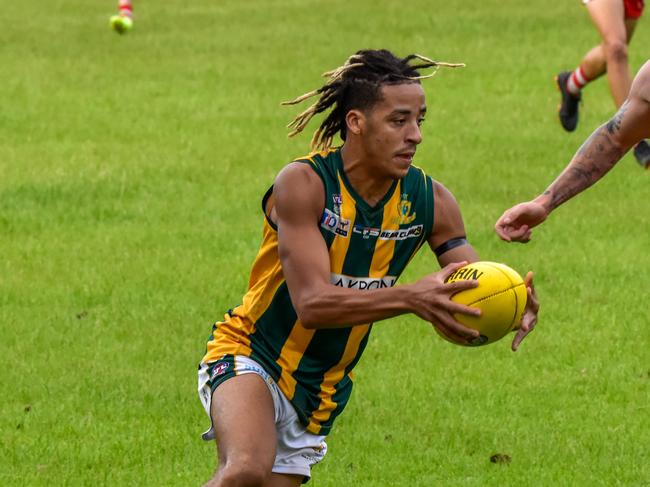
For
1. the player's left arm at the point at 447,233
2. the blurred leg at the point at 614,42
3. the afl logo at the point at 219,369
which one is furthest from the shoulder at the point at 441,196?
the blurred leg at the point at 614,42

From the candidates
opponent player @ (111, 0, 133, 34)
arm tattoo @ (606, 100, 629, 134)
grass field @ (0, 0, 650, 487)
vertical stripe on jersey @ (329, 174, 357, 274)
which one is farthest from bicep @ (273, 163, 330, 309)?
A: opponent player @ (111, 0, 133, 34)

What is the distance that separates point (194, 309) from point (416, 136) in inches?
215

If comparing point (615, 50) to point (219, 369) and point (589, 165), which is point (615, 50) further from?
point (219, 369)

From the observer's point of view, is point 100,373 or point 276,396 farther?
point 100,373

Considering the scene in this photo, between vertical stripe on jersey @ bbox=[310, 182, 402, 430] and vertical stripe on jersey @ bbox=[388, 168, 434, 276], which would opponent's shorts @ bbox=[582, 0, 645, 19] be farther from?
vertical stripe on jersey @ bbox=[310, 182, 402, 430]

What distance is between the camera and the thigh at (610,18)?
52.2 ft

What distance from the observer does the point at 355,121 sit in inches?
281

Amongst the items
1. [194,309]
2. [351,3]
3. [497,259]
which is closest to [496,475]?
[194,309]

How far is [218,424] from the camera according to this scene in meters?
6.75

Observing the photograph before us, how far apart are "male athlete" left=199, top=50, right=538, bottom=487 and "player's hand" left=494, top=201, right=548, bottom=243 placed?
0.42 meters

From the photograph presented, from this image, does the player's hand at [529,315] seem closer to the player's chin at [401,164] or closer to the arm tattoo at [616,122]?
the player's chin at [401,164]

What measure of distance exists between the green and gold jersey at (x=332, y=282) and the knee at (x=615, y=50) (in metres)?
8.88

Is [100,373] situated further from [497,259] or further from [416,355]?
[497,259]

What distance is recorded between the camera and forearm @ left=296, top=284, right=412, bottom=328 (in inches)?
250
